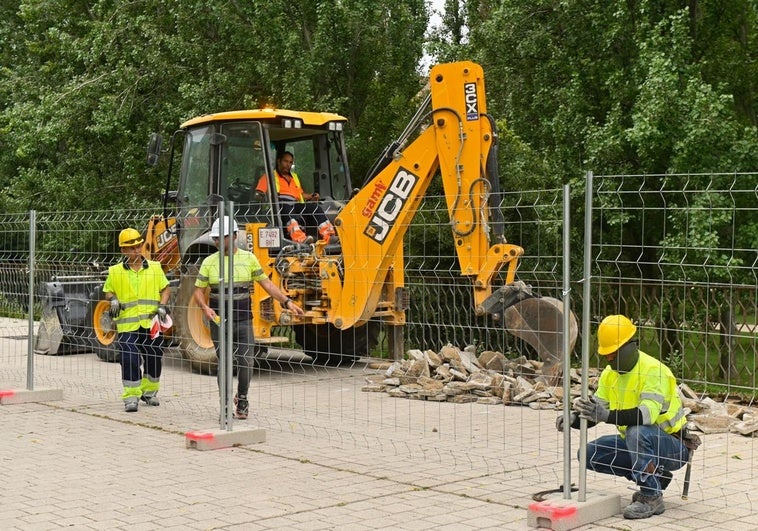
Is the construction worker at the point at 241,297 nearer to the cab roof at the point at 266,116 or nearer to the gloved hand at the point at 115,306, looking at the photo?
the gloved hand at the point at 115,306

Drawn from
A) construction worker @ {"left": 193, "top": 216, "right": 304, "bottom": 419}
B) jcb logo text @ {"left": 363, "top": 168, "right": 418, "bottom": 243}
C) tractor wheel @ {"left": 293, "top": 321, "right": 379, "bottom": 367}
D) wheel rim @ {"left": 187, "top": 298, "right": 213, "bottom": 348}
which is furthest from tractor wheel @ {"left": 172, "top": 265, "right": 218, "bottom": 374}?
construction worker @ {"left": 193, "top": 216, "right": 304, "bottom": 419}

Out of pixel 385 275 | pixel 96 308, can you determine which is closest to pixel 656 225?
pixel 385 275

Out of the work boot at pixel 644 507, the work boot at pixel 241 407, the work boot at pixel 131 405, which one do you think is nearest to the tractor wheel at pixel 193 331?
the work boot at pixel 131 405

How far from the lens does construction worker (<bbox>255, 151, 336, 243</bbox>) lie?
13.6 metres

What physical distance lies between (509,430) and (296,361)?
5366mm

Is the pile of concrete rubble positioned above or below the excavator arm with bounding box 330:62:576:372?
below

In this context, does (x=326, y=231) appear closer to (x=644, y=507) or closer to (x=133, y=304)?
(x=133, y=304)

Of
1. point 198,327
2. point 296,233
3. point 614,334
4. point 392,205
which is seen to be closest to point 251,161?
point 296,233

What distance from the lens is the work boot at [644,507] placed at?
21.6ft

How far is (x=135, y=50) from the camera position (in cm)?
2212

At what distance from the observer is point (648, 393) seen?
6543mm

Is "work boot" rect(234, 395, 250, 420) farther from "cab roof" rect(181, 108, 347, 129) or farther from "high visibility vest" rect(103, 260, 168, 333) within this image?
"cab roof" rect(181, 108, 347, 129)

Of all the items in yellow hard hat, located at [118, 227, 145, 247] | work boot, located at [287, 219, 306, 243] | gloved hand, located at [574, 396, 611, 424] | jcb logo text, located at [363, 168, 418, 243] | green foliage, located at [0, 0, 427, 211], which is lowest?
gloved hand, located at [574, 396, 611, 424]

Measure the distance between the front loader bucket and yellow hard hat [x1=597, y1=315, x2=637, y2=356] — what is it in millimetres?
10553
